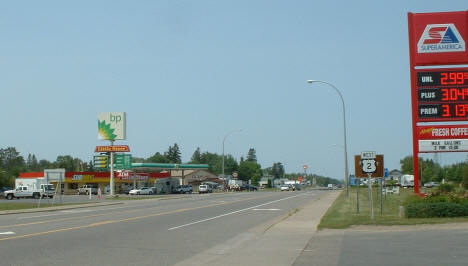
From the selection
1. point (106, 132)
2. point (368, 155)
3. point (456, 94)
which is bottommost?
point (368, 155)

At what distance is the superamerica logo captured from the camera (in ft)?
80.2

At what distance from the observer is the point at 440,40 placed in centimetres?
2461

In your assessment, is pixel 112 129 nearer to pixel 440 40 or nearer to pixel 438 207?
pixel 440 40

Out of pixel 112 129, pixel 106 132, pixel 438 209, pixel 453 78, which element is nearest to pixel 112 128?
pixel 112 129

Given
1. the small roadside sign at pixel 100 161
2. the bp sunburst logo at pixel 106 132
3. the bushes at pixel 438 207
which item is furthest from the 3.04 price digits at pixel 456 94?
the small roadside sign at pixel 100 161

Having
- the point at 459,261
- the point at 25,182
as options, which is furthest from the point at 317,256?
the point at 25,182

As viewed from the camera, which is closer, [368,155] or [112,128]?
[368,155]

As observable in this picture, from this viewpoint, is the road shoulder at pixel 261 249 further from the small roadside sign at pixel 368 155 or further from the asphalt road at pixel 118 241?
the small roadside sign at pixel 368 155

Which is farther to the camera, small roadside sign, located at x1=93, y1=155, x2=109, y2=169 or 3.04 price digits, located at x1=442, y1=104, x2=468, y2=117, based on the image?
small roadside sign, located at x1=93, y1=155, x2=109, y2=169

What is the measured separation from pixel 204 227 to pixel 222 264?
392 inches

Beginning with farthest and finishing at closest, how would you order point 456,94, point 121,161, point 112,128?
point 121,161 → point 112,128 → point 456,94

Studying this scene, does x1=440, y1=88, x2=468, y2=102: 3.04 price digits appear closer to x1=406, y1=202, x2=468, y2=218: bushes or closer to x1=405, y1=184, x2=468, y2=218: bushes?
x1=405, y1=184, x2=468, y2=218: bushes

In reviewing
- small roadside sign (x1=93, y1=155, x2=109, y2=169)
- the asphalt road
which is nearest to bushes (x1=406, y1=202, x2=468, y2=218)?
the asphalt road

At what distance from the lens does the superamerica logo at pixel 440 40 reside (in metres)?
24.5
